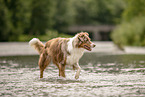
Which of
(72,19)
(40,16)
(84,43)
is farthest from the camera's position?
(72,19)

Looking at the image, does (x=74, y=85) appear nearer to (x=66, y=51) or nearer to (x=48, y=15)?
(x=66, y=51)

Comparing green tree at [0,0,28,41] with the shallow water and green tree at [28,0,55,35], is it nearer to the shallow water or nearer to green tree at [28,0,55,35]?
green tree at [28,0,55,35]

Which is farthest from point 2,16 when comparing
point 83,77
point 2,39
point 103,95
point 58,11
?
point 103,95

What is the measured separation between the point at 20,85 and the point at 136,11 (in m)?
35.2

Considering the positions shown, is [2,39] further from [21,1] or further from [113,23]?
[113,23]

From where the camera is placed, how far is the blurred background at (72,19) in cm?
3249

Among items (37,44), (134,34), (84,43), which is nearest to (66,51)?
(84,43)

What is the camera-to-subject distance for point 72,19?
8219cm

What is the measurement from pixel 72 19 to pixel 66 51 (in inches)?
2866

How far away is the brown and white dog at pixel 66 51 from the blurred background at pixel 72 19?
59.4 ft

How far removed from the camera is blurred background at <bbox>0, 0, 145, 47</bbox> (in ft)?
107

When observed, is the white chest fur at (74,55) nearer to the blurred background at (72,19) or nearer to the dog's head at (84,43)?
the dog's head at (84,43)

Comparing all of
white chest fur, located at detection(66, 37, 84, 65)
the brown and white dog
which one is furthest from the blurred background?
white chest fur, located at detection(66, 37, 84, 65)

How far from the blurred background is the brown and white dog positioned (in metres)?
18.1
